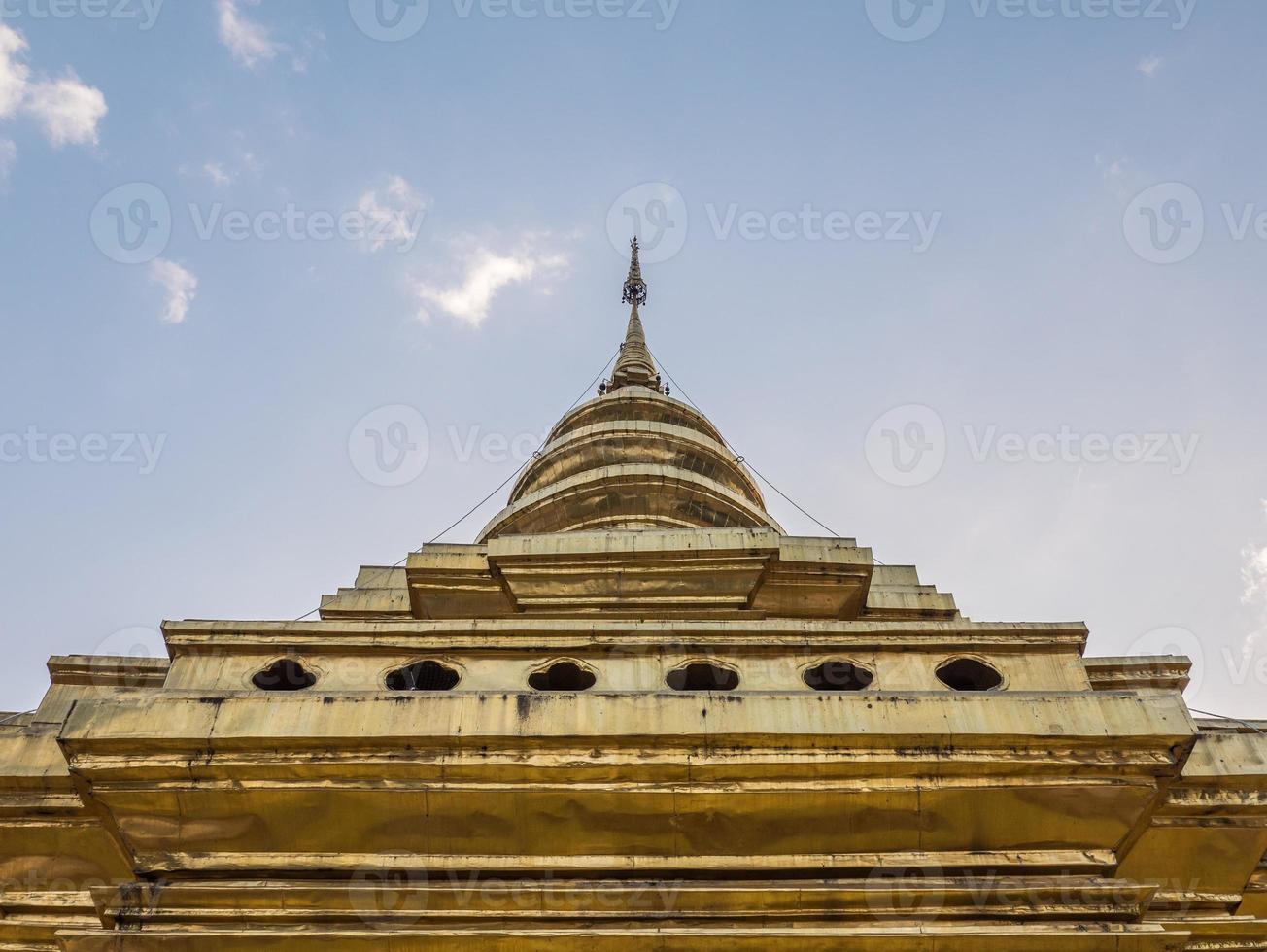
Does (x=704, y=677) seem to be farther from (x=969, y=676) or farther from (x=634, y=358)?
(x=634, y=358)

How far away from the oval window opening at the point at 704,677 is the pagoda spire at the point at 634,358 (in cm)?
1946

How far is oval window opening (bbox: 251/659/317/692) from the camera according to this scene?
14.5 metres

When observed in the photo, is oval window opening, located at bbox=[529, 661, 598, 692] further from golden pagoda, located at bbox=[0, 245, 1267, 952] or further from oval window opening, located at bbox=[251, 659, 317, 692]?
oval window opening, located at bbox=[251, 659, 317, 692]

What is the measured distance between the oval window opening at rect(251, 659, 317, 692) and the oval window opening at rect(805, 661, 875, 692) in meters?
5.20

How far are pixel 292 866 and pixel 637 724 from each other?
133 inches

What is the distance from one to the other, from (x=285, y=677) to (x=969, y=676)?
7216 mm

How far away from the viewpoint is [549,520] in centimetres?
2481

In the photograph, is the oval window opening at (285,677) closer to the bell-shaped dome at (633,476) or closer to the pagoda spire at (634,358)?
the bell-shaped dome at (633,476)

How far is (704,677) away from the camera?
14.7 meters

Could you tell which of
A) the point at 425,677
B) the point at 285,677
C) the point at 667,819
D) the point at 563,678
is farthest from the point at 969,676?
the point at 285,677

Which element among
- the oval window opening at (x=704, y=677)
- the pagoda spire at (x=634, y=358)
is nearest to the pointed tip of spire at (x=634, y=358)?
the pagoda spire at (x=634, y=358)

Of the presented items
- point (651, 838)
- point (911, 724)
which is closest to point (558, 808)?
point (651, 838)

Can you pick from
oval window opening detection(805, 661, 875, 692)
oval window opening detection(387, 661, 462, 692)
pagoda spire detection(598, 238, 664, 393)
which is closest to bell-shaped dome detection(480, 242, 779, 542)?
pagoda spire detection(598, 238, 664, 393)

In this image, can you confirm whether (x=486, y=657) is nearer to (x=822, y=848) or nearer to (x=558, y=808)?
(x=558, y=808)
